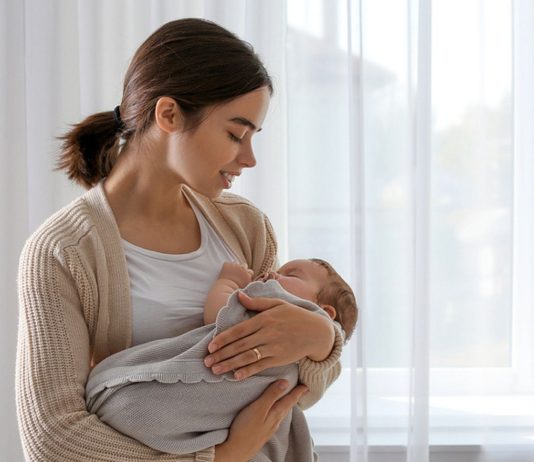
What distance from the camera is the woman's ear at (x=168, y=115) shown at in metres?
1.60

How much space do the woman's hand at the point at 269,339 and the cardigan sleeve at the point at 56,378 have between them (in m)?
0.17

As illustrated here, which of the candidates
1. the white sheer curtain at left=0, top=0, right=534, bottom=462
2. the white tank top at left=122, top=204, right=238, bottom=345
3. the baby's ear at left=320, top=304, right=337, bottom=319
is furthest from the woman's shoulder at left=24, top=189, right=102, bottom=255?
the white sheer curtain at left=0, top=0, right=534, bottom=462

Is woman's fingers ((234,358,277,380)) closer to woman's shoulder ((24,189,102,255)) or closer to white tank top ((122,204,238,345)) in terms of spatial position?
white tank top ((122,204,238,345))

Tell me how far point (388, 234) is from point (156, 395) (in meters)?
1.35

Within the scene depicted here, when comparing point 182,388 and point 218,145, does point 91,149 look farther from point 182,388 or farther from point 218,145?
point 182,388

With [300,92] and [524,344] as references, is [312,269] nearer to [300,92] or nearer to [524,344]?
[300,92]

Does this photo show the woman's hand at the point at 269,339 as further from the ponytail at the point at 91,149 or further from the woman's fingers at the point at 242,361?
the ponytail at the point at 91,149

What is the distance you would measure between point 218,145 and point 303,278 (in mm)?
404

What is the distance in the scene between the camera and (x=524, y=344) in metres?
2.63

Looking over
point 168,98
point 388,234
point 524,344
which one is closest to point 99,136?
point 168,98

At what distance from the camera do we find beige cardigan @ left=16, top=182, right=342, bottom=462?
142cm

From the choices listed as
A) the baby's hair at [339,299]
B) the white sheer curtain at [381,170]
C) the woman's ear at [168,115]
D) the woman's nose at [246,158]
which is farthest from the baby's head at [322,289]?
the white sheer curtain at [381,170]

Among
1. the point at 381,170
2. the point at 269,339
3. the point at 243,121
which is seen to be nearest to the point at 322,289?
the point at 269,339

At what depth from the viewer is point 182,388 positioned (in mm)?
1452
